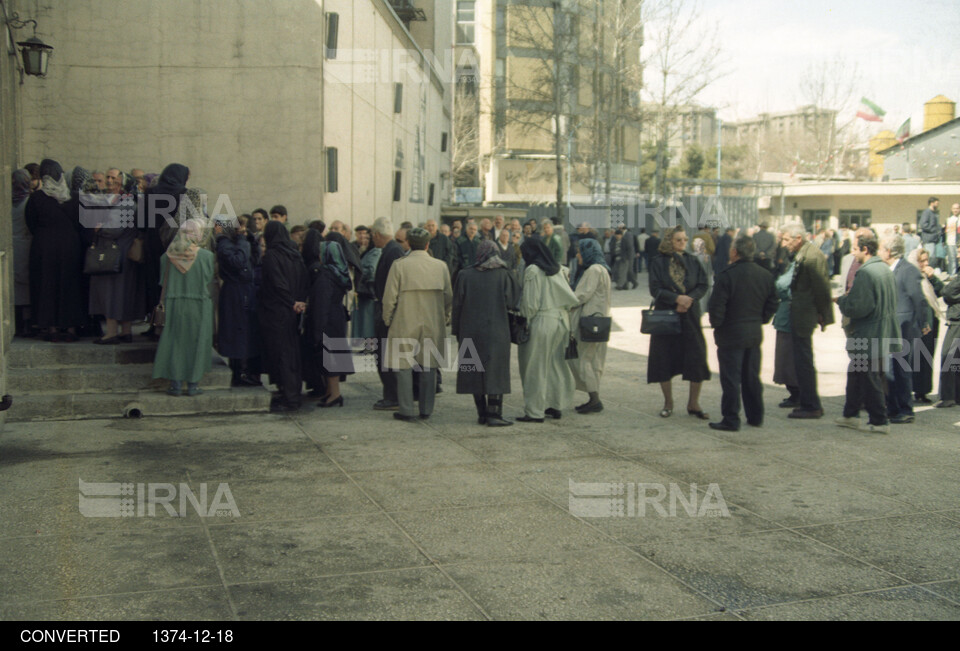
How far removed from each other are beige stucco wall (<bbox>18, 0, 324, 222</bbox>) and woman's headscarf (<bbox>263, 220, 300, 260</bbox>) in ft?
11.6

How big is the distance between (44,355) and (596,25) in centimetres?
3436

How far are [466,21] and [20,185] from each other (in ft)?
142

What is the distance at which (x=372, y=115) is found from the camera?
16.8m

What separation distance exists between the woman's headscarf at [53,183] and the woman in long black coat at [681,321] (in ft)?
19.4

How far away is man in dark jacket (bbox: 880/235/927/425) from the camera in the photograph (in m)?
9.35

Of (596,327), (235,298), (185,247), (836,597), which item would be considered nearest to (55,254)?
(185,247)

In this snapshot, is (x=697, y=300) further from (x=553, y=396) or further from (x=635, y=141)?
(x=635, y=141)

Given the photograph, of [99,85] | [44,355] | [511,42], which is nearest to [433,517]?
[44,355]

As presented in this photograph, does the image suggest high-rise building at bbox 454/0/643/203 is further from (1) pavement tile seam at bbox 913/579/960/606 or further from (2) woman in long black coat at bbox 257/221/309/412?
(1) pavement tile seam at bbox 913/579/960/606

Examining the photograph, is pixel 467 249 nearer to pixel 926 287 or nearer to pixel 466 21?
pixel 926 287

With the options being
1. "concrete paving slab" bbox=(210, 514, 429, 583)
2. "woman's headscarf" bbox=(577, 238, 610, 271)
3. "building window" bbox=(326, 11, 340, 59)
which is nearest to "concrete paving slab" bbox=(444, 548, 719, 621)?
"concrete paving slab" bbox=(210, 514, 429, 583)

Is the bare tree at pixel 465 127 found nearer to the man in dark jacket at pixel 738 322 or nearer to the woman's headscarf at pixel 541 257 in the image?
the woman's headscarf at pixel 541 257

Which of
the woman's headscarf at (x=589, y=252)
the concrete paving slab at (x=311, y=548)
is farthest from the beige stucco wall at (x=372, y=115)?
the concrete paving slab at (x=311, y=548)

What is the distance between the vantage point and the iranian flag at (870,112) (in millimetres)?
54209
